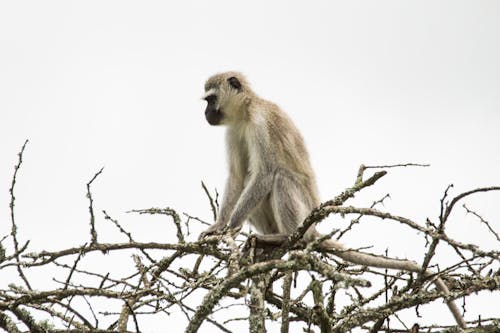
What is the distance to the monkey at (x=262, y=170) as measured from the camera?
436 inches

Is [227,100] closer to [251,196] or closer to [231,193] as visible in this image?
[231,193]

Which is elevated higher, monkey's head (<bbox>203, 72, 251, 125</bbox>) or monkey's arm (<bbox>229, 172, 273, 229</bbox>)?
monkey's head (<bbox>203, 72, 251, 125</bbox>)

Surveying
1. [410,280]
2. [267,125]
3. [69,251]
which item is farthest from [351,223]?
[267,125]

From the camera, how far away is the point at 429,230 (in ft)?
19.7

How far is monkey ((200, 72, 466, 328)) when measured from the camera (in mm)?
11078

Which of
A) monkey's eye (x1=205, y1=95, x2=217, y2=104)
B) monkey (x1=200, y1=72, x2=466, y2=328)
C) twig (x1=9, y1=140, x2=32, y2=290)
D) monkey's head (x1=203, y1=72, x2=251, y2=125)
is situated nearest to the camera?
twig (x1=9, y1=140, x2=32, y2=290)

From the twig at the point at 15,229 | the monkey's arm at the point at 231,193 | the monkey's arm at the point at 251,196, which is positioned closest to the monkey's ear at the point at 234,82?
the monkey's arm at the point at 231,193

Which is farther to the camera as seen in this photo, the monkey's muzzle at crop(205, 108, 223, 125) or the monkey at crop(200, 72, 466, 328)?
the monkey's muzzle at crop(205, 108, 223, 125)

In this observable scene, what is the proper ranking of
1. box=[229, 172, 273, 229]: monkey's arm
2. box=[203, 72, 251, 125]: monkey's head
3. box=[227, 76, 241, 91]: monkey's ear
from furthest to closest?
box=[227, 76, 241, 91]: monkey's ear
box=[203, 72, 251, 125]: monkey's head
box=[229, 172, 273, 229]: monkey's arm

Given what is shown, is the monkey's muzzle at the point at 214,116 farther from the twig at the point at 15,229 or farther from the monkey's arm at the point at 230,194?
the twig at the point at 15,229

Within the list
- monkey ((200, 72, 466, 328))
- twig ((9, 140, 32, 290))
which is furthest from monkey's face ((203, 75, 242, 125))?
twig ((9, 140, 32, 290))

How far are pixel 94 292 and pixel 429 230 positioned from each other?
322 centimetres

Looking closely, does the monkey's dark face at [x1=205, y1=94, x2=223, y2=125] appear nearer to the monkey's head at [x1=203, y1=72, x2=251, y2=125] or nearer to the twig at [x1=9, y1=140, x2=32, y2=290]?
the monkey's head at [x1=203, y1=72, x2=251, y2=125]

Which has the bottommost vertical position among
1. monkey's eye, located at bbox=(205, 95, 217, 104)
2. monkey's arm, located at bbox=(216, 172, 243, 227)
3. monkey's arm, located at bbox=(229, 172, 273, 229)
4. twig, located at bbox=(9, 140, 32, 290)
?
twig, located at bbox=(9, 140, 32, 290)
